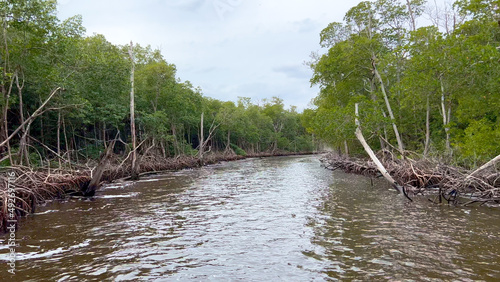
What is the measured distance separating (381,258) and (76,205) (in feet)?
31.2

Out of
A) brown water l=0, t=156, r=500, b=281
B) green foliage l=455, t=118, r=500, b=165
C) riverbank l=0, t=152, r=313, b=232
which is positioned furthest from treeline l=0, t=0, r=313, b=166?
green foliage l=455, t=118, r=500, b=165

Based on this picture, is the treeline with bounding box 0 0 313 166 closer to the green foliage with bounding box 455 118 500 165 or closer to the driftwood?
the driftwood

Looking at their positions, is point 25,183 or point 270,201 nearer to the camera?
point 25,183

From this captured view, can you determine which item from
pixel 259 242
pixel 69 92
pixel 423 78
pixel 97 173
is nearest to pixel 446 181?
pixel 423 78

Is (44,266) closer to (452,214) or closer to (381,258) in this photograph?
(381,258)

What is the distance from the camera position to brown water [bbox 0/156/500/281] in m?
4.66

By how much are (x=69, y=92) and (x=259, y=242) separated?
15316 mm

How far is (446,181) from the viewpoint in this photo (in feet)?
38.3

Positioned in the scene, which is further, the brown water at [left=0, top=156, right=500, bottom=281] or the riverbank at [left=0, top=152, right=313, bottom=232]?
the riverbank at [left=0, top=152, right=313, bottom=232]

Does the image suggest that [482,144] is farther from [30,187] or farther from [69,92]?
[69,92]

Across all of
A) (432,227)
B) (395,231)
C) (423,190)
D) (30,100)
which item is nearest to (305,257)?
(395,231)

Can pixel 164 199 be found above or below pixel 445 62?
below

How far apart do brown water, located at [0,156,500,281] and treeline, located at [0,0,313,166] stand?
462cm

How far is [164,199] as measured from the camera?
453 inches
